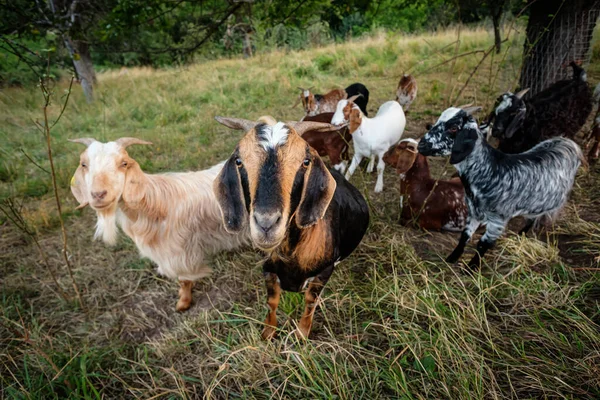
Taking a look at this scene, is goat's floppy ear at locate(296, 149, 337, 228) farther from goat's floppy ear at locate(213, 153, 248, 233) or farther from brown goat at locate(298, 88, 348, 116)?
brown goat at locate(298, 88, 348, 116)

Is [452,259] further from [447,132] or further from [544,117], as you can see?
[544,117]

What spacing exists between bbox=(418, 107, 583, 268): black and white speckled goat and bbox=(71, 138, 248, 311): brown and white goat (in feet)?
6.77

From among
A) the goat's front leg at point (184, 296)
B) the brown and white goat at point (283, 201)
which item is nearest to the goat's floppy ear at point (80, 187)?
the goat's front leg at point (184, 296)

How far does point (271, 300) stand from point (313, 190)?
105cm

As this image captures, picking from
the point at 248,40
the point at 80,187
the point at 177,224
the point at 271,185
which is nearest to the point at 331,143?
the point at 177,224

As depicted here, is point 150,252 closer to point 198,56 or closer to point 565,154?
point 565,154

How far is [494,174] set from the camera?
2.50m

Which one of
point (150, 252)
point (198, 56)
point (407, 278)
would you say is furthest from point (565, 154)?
point (198, 56)

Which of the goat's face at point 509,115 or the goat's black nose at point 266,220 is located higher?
the goat's black nose at point 266,220

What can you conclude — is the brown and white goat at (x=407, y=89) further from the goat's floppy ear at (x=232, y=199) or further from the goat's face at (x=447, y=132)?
the goat's floppy ear at (x=232, y=199)

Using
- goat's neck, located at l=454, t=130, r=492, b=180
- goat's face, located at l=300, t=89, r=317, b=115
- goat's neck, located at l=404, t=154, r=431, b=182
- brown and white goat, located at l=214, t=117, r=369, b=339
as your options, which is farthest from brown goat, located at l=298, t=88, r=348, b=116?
brown and white goat, located at l=214, t=117, r=369, b=339

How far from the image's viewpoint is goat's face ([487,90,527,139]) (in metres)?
3.36

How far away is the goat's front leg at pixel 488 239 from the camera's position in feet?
8.35

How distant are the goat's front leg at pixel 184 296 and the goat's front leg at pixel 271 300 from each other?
0.90 meters
